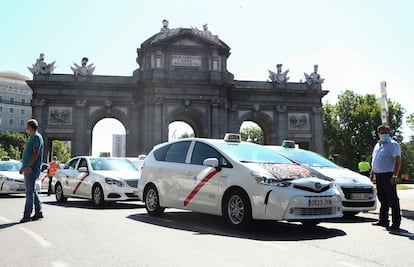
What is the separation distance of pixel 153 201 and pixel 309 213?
159 inches

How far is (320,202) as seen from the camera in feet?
25.6

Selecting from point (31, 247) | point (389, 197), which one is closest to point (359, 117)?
point (389, 197)

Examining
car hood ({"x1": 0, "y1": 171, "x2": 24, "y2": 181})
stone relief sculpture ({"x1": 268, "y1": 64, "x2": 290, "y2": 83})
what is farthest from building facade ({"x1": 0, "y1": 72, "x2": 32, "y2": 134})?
car hood ({"x1": 0, "y1": 171, "x2": 24, "y2": 181})

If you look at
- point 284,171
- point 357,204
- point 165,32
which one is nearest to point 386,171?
point 357,204

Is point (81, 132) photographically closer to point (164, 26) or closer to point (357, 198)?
point (164, 26)

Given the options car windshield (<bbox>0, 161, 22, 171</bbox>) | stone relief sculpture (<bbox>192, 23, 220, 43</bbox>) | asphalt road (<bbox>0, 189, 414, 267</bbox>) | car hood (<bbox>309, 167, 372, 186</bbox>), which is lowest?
asphalt road (<bbox>0, 189, 414, 267</bbox>)

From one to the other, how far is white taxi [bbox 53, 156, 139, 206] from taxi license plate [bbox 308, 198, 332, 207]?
642 cm

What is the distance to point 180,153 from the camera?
9859 millimetres

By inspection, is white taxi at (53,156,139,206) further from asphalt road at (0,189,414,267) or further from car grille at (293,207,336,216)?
car grille at (293,207,336,216)

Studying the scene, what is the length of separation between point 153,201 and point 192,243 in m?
3.78

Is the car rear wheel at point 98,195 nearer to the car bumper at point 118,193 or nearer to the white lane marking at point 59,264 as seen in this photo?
the car bumper at point 118,193

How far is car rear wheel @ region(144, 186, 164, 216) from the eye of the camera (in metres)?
10.2

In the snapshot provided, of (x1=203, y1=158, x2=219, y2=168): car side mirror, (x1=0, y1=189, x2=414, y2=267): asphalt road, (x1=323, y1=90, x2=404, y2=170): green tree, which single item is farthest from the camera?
(x1=323, y1=90, x2=404, y2=170): green tree

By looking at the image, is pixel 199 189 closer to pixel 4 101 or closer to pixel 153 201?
pixel 153 201
